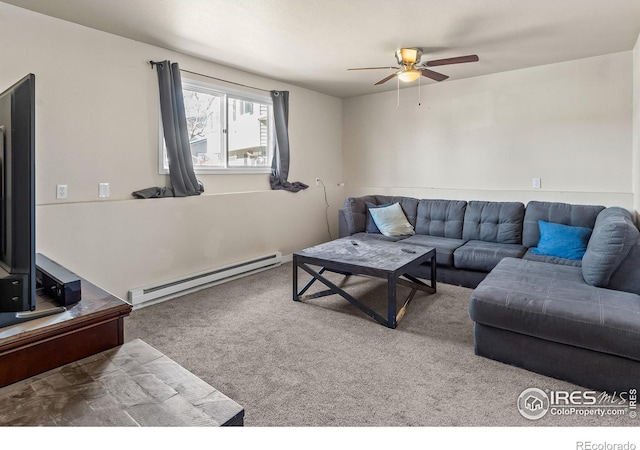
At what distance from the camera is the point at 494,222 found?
4.29 m

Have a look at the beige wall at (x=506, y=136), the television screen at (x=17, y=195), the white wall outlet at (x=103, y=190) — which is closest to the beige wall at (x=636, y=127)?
the beige wall at (x=506, y=136)

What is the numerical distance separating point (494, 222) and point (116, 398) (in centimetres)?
422

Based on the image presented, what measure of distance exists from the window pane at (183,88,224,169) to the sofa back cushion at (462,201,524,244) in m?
3.03

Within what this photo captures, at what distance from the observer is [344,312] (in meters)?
3.23

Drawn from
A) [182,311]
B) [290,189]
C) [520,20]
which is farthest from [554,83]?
[182,311]

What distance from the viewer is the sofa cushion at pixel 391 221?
15.1 feet

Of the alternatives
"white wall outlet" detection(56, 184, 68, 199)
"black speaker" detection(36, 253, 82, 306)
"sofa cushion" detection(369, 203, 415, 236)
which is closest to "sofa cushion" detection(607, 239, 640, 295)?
"sofa cushion" detection(369, 203, 415, 236)

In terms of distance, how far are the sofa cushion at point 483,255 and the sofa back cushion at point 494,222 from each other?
242 millimetres

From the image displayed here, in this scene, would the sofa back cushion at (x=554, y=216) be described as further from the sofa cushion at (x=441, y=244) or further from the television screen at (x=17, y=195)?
the television screen at (x=17, y=195)

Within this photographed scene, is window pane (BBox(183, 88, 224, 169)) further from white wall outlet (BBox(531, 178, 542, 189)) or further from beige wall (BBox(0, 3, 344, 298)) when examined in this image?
white wall outlet (BBox(531, 178, 542, 189))

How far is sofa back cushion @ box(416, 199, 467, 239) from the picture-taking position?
452 centimetres

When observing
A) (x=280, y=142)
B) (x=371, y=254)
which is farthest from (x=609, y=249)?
(x=280, y=142)

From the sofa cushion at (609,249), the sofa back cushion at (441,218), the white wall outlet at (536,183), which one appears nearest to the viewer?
the sofa cushion at (609,249)
